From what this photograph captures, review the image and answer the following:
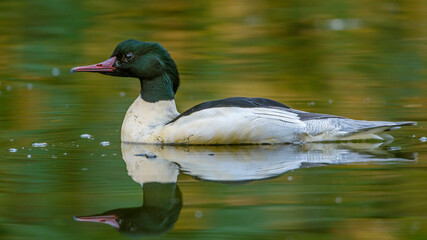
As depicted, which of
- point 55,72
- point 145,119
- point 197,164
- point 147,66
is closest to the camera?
point 197,164

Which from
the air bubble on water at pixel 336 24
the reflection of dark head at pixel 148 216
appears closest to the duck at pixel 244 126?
the reflection of dark head at pixel 148 216

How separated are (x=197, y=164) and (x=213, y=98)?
375cm

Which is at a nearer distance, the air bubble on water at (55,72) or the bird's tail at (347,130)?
the bird's tail at (347,130)

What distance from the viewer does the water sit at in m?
5.69

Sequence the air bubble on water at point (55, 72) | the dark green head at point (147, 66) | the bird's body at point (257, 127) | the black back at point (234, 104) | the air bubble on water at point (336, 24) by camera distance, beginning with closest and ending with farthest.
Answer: the bird's body at point (257, 127), the black back at point (234, 104), the dark green head at point (147, 66), the air bubble on water at point (55, 72), the air bubble on water at point (336, 24)

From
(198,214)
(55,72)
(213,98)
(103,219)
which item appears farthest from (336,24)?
(103,219)

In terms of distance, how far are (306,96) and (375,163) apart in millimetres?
4152

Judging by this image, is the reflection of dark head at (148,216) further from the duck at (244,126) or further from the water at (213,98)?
the duck at (244,126)

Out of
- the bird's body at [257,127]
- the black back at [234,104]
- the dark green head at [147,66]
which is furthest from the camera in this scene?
the dark green head at [147,66]

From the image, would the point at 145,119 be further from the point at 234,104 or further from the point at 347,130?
the point at 347,130

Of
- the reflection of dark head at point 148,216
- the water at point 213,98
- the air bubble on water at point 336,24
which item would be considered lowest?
the reflection of dark head at point 148,216

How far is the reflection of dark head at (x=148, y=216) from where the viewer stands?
18.1 ft

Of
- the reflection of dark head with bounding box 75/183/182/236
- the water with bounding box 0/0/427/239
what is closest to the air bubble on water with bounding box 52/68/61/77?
the water with bounding box 0/0/427/239

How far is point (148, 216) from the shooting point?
5812mm
